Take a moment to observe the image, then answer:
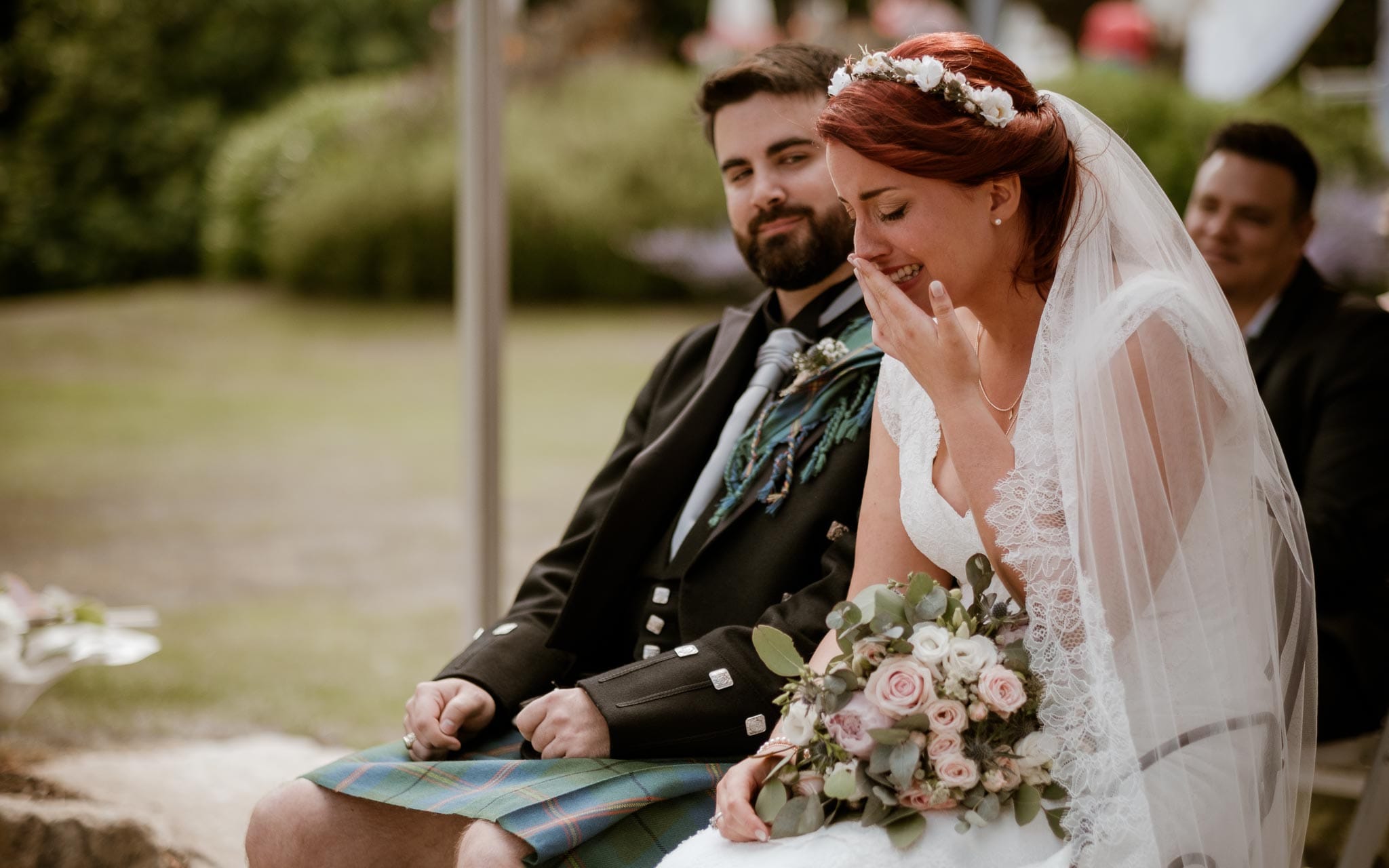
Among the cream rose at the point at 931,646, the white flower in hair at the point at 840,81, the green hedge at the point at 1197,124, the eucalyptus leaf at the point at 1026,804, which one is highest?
the green hedge at the point at 1197,124

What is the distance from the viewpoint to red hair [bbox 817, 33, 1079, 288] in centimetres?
178

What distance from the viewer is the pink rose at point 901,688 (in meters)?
1.63

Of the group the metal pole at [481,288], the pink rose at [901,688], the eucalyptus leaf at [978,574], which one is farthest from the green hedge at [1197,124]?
the pink rose at [901,688]

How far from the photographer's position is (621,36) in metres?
10.2

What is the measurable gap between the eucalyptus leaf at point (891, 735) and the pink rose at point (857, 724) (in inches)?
0.5

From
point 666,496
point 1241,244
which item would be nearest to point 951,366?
point 666,496

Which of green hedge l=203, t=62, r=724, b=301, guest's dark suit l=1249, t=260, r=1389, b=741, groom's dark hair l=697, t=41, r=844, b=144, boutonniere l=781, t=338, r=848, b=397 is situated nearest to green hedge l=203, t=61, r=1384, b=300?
green hedge l=203, t=62, r=724, b=301

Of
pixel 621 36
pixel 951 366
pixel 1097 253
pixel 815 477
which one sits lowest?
pixel 815 477

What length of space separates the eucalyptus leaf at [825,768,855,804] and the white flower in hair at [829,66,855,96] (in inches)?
39.3

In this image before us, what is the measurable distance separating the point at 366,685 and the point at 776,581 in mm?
4251

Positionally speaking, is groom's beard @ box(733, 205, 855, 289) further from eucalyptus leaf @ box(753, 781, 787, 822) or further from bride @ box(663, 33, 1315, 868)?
eucalyptus leaf @ box(753, 781, 787, 822)

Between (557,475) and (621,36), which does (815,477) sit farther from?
(621,36)

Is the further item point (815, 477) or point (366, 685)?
point (366, 685)

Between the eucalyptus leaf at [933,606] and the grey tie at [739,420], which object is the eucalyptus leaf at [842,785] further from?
the grey tie at [739,420]
